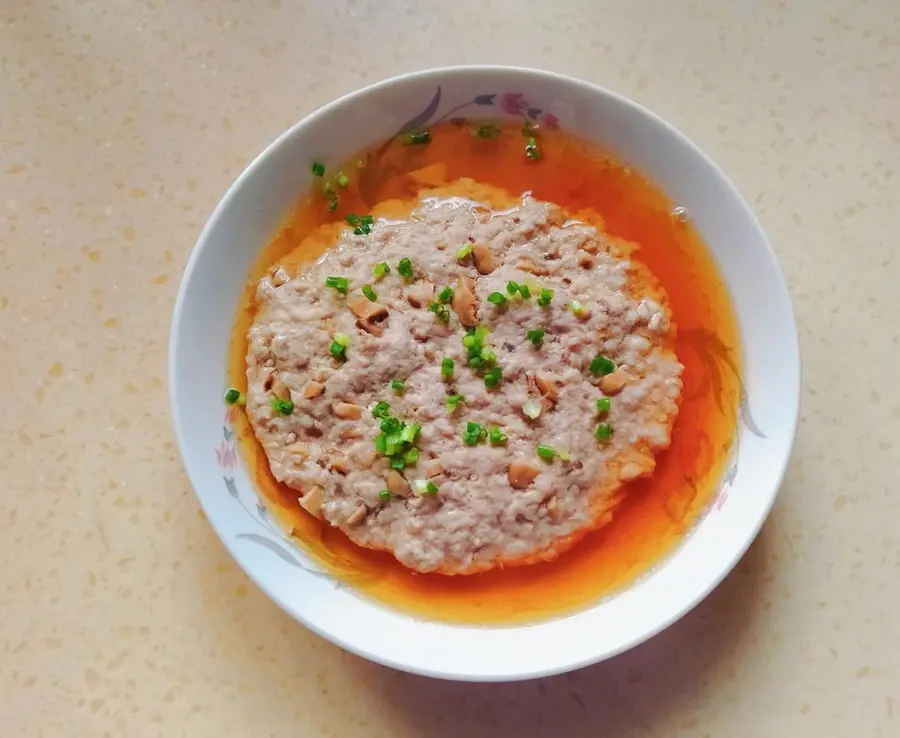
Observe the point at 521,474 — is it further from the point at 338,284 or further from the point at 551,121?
the point at 551,121

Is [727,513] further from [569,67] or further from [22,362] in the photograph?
[22,362]

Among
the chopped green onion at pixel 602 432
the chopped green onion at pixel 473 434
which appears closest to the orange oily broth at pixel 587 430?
the chopped green onion at pixel 602 432

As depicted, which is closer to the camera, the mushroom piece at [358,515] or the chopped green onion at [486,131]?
the mushroom piece at [358,515]

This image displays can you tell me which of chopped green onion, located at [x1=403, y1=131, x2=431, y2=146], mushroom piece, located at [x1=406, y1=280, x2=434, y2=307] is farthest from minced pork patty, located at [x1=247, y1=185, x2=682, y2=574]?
chopped green onion, located at [x1=403, y1=131, x2=431, y2=146]

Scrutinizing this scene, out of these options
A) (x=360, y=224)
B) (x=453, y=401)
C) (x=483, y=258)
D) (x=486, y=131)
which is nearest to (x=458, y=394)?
(x=453, y=401)

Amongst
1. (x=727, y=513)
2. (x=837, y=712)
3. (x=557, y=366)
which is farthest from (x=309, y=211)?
(x=837, y=712)

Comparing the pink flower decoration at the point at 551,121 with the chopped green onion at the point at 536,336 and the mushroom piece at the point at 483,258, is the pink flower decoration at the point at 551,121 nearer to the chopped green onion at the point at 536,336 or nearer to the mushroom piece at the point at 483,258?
the mushroom piece at the point at 483,258
